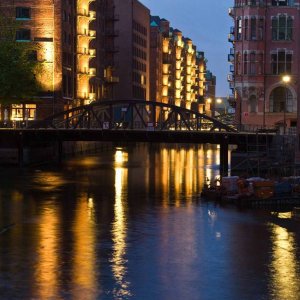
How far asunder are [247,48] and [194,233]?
67.2 meters

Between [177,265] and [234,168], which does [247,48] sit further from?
[177,265]

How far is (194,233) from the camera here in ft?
169

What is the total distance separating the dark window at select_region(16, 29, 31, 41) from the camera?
12744 centimetres

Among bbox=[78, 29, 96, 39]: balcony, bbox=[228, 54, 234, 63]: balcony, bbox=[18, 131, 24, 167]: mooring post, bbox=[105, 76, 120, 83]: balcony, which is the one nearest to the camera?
bbox=[18, 131, 24, 167]: mooring post

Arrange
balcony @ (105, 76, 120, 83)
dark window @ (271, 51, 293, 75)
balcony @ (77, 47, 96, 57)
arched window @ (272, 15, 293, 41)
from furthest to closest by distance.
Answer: balcony @ (105, 76, 120, 83)
balcony @ (77, 47, 96, 57)
dark window @ (271, 51, 293, 75)
arched window @ (272, 15, 293, 41)

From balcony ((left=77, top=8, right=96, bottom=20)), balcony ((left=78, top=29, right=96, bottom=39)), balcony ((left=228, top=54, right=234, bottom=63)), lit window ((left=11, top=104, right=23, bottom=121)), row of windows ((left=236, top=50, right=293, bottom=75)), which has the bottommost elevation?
lit window ((left=11, top=104, right=23, bottom=121))

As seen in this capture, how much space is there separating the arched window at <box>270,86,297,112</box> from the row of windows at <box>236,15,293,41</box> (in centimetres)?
675

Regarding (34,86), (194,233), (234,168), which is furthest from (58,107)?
(194,233)

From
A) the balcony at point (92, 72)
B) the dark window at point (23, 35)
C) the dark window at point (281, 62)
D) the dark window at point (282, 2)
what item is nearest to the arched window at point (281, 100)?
the dark window at point (281, 62)

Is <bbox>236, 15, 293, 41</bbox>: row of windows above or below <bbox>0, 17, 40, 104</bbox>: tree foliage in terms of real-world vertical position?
above

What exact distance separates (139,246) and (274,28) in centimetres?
7428

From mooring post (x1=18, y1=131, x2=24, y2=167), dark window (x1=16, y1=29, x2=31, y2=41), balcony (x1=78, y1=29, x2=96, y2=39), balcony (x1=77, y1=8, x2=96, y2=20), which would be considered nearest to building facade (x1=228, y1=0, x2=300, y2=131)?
mooring post (x1=18, y1=131, x2=24, y2=167)

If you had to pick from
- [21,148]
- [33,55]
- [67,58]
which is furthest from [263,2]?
[21,148]

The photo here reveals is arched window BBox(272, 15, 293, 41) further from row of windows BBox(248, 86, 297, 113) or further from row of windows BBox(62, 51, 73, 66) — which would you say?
row of windows BBox(62, 51, 73, 66)
